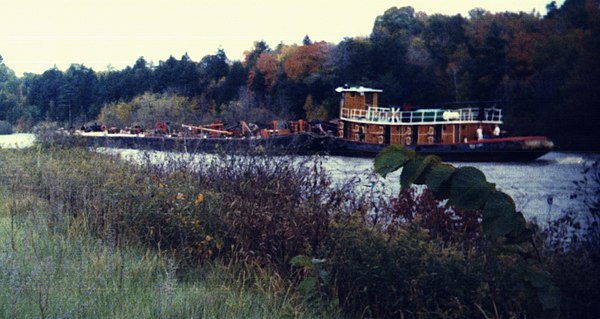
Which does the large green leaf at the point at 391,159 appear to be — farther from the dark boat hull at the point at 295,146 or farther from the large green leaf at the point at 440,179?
the dark boat hull at the point at 295,146

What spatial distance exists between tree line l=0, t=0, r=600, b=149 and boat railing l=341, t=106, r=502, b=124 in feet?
0.31

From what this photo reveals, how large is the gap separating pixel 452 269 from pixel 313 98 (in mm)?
1638

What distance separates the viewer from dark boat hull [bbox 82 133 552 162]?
16.1 ft

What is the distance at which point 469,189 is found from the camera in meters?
2.92

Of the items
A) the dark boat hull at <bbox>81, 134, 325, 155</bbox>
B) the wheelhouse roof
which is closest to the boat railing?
the wheelhouse roof

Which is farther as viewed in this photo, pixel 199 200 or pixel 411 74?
pixel 199 200

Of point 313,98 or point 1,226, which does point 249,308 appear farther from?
point 1,226

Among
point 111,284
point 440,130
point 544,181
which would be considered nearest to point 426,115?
point 440,130

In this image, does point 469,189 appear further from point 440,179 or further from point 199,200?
point 199,200

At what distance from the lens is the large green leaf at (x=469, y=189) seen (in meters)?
2.91

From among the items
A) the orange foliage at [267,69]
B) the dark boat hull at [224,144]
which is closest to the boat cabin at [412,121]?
the orange foliage at [267,69]

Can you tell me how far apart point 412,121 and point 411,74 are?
3.26 ft

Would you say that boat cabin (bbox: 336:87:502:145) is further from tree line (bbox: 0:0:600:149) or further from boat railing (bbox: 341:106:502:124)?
tree line (bbox: 0:0:600:149)

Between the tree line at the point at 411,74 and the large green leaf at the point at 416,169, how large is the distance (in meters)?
0.45
